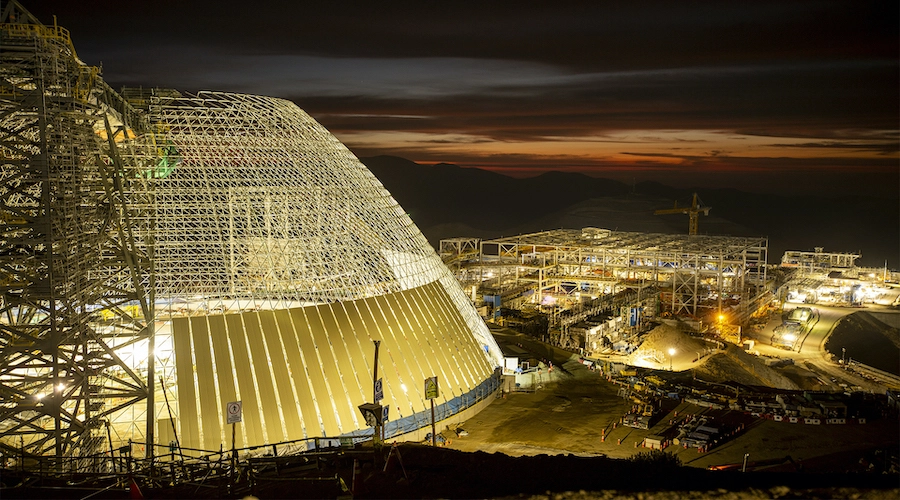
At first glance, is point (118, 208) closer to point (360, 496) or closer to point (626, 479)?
point (360, 496)

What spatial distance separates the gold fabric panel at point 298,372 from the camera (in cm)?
2916

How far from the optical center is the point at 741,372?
53.2m

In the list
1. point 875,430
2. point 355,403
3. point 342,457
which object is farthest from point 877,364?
point 342,457

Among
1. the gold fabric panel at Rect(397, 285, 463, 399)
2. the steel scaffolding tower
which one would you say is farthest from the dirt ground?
the steel scaffolding tower

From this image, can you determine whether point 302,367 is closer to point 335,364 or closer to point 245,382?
point 335,364

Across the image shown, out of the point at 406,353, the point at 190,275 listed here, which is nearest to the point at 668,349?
the point at 406,353

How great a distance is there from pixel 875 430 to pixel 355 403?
1142 inches

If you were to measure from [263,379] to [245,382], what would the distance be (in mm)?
779

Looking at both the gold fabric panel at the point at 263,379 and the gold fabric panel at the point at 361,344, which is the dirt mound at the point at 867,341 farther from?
the gold fabric panel at the point at 263,379

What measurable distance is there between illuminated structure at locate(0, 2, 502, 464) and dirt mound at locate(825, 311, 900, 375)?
45.4 meters

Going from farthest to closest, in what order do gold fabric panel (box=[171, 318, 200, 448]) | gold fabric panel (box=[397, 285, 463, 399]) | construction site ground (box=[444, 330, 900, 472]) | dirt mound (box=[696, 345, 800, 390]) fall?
dirt mound (box=[696, 345, 800, 390]), gold fabric panel (box=[397, 285, 463, 399]), construction site ground (box=[444, 330, 900, 472]), gold fabric panel (box=[171, 318, 200, 448])

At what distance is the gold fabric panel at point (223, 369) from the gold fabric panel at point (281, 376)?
1719 mm

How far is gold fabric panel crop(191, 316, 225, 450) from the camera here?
27.5 meters

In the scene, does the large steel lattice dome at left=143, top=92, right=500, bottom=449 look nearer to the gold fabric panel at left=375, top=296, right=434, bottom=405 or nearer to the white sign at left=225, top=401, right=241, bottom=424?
the gold fabric panel at left=375, top=296, right=434, bottom=405
